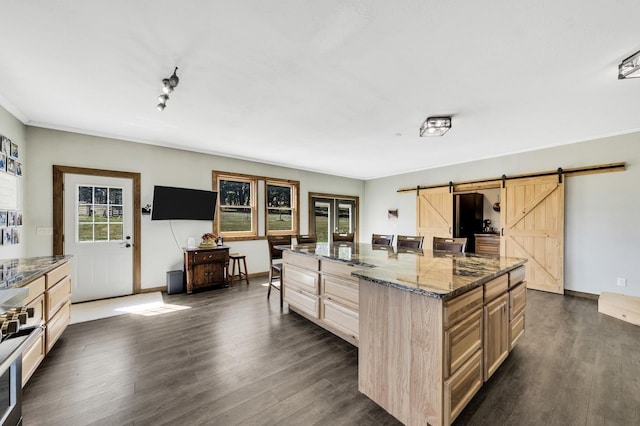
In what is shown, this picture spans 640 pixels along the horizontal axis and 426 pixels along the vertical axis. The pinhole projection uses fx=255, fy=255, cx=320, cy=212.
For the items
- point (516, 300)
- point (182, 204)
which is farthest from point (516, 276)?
point (182, 204)

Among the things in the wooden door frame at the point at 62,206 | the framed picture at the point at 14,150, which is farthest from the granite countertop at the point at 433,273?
the framed picture at the point at 14,150

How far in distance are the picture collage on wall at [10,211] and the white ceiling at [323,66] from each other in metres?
0.51

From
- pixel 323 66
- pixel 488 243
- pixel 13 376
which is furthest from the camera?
A: pixel 488 243

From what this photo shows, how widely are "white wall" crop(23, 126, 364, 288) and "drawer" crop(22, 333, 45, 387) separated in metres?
2.27

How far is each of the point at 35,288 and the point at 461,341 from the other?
10.4 ft

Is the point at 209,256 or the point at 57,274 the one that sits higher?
the point at 57,274

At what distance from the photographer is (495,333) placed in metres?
1.99

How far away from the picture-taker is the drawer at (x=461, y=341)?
4.76 ft

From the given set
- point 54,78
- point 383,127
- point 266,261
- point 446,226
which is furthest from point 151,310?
point 446,226

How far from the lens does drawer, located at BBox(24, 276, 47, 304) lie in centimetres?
191

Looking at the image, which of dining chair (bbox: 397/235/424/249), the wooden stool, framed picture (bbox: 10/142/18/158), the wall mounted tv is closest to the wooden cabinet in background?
dining chair (bbox: 397/235/424/249)

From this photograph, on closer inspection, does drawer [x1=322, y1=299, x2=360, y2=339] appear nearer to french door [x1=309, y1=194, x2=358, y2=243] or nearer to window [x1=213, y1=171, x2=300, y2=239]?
window [x1=213, y1=171, x2=300, y2=239]

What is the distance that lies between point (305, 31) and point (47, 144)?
172 inches

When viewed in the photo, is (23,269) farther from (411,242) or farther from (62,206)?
(411,242)
